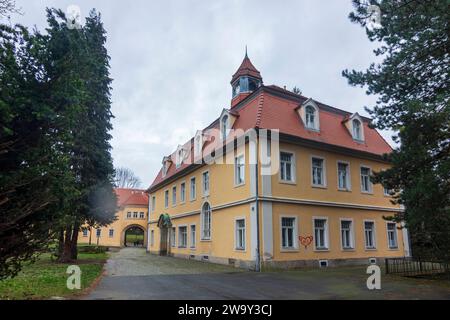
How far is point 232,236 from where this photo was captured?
19719 millimetres

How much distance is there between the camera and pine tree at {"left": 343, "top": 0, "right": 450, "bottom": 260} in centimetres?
1100

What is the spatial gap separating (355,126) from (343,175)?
3766mm

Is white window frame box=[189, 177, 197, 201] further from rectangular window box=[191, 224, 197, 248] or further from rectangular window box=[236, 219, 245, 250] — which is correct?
rectangular window box=[236, 219, 245, 250]

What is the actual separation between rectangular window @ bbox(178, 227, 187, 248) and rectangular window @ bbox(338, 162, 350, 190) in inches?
501

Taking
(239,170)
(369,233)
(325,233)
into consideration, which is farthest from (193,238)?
(369,233)

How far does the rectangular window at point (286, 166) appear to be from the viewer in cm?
1866

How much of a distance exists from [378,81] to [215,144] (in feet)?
39.8

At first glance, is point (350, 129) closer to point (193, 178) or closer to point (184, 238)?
point (193, 178)

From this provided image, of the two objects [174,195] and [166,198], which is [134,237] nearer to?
[166,198]

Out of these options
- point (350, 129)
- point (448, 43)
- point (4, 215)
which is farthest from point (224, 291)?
point (350, 129)

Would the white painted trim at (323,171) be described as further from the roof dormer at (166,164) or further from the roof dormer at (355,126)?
the roof dormer at (166,164)

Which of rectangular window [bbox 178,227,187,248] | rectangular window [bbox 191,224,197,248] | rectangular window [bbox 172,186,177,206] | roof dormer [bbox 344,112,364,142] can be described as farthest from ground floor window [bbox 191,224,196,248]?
roof dormer [bbox 344,112,364,142]

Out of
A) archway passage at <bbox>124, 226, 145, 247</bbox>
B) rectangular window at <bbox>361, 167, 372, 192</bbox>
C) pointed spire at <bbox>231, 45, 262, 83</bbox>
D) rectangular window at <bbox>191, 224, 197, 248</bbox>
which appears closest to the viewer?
rectangular window at <bbox>361, 167, 372, 192</bbox>
